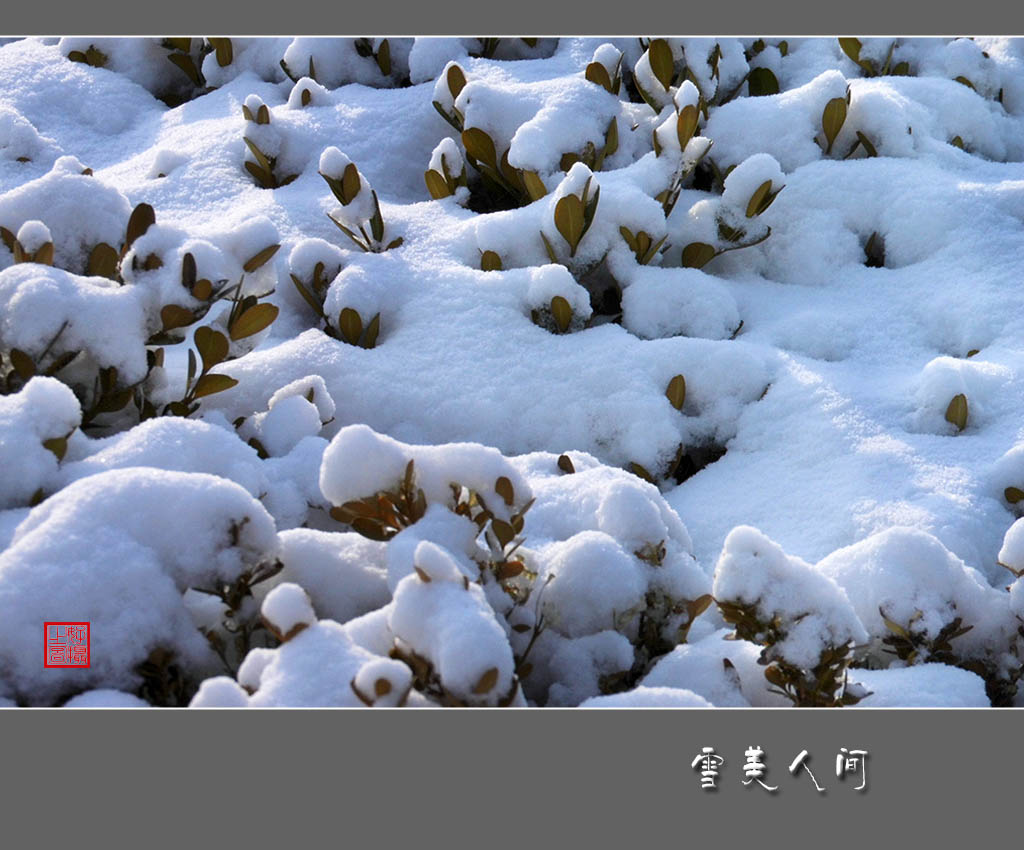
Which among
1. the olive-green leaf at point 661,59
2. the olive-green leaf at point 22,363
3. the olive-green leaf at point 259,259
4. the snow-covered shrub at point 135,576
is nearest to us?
the snow-covered shrub at point 135,576

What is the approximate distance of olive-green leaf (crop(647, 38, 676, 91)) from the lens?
107 inches

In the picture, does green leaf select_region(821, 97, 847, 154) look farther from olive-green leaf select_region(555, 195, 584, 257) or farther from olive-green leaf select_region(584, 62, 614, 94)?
olive-green leaf select_region(555, 195, 584, 257)

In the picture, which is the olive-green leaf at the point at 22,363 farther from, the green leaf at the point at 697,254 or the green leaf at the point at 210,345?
the green leaf at the point at 697,254

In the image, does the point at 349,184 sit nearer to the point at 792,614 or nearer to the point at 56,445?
the point at 56,445

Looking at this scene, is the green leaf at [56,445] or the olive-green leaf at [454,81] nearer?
the green leaf at [56,445]

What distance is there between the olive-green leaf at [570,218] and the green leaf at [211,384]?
0.76 metres

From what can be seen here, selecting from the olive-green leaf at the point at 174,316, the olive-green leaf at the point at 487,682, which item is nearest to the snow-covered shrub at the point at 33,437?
the olive-green leaf at the point at 174,316

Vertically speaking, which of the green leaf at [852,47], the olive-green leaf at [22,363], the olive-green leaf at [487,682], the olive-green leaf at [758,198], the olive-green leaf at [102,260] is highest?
the green leaf at [852,47]

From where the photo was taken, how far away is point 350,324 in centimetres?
220

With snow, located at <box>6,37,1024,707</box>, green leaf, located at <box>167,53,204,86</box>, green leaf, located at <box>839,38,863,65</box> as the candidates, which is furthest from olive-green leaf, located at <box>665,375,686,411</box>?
green leaf, located at <box>167,53,204,86</box>

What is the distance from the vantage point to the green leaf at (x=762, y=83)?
9.87 feet

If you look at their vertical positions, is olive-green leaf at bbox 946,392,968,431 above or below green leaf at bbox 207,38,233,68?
below

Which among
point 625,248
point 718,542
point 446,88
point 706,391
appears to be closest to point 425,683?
point 718,542

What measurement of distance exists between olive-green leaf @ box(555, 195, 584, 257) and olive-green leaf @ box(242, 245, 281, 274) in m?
0.59
